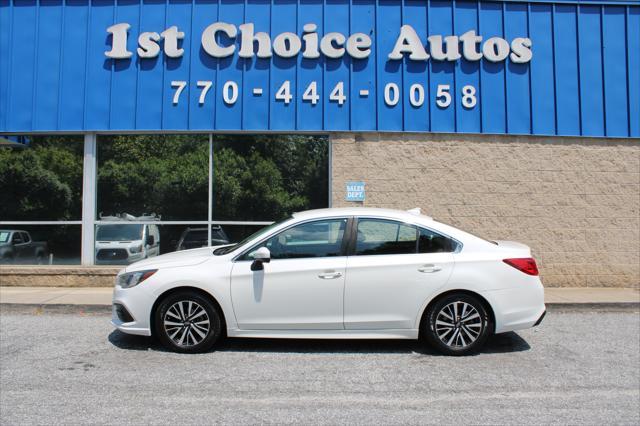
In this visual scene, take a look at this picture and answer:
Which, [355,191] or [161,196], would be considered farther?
[161,196]

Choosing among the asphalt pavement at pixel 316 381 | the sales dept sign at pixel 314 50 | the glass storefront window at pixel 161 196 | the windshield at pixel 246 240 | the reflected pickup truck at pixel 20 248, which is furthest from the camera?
the reflected pickup truck at pixel 20 248

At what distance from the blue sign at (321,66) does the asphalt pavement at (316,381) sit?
4.87m

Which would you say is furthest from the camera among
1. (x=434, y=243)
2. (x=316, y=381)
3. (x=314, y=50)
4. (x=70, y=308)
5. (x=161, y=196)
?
(x=161, y=196)

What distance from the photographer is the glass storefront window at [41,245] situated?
402 inches

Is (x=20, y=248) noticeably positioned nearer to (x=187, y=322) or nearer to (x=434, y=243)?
(x=187, y=322)

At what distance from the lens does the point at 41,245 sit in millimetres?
10266

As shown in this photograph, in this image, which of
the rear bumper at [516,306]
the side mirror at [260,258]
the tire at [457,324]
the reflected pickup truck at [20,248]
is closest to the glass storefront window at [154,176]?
the reflected pickup truck at [20,248]

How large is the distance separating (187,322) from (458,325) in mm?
3030

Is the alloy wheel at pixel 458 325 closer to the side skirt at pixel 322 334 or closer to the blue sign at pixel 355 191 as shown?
the side skirt at pixel 322 334

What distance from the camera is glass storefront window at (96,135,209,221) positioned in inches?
401

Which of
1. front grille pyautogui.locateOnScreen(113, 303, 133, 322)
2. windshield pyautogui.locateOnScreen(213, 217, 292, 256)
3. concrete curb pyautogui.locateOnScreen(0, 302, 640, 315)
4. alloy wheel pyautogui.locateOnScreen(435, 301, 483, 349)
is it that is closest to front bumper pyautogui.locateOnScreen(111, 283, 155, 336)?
front grille pyautogui.locateOnScreen(113, 303, 133, 322)

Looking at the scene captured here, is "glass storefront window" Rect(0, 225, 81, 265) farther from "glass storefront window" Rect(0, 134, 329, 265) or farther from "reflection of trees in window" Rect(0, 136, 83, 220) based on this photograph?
"reflection of trees in window" Rect(0, 136, 83, 220)

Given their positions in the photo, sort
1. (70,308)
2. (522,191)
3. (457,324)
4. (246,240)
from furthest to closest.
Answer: (522,191)
(70,308)
(246,240)
(457,324)

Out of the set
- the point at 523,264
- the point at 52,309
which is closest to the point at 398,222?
the point at 523,264
